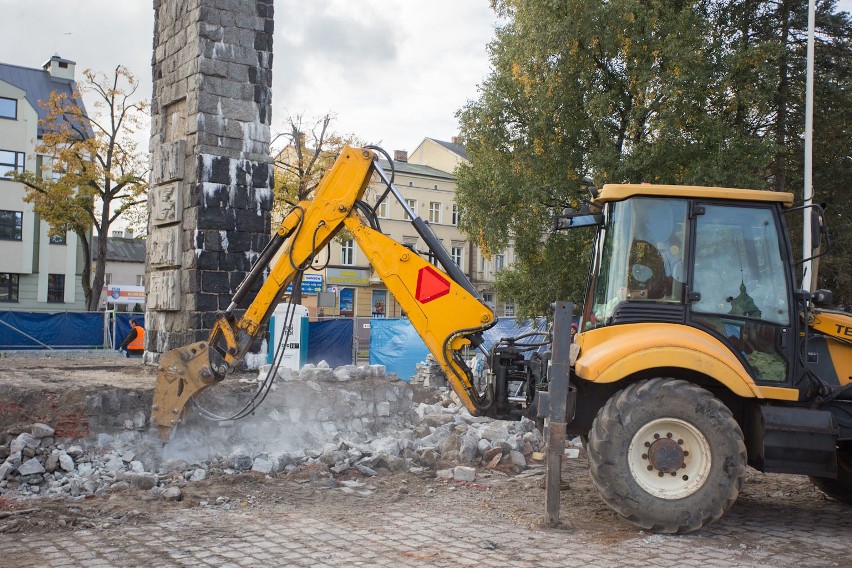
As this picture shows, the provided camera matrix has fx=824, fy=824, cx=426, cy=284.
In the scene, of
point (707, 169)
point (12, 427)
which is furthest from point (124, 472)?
point (707, 169)

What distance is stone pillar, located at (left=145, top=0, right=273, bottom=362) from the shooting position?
35.6ft

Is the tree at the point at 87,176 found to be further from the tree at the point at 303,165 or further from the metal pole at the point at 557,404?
the metal pole at the point at 557,404

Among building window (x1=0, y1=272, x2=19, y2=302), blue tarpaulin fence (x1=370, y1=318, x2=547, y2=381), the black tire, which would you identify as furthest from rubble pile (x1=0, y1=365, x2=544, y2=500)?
building window (x1=0, y1=272, x2=19, y2=302)

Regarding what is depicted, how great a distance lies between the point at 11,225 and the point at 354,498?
40.9 metres

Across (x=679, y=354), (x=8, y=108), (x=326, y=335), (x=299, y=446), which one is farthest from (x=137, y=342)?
(x=8, y=108)

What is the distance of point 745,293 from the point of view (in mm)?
6543

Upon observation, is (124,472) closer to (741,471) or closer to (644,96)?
(741,471)

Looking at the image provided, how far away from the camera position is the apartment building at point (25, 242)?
4212 cm

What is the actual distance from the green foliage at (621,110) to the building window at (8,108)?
30140mm

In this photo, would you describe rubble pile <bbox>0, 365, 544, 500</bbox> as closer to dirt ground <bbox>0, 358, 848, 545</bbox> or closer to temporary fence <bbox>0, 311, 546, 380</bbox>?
dirt ground <bbox>0, 358, 848, 545</bbox>

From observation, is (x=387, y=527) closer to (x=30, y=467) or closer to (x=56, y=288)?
(x=30, y=467)

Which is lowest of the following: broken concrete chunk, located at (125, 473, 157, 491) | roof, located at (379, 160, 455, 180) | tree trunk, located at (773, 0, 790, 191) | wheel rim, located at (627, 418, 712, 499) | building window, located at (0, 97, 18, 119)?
broken concrete chunk, located at (125, 473, 157, 491)

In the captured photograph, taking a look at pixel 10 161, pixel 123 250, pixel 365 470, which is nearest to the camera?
pixel 365 470

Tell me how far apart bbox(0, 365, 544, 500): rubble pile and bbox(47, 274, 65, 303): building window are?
1470 inches
